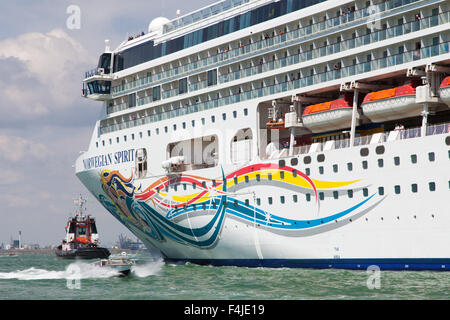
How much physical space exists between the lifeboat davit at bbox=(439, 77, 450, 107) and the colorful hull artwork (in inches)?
168

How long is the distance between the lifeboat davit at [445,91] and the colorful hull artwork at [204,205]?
4.27 metres

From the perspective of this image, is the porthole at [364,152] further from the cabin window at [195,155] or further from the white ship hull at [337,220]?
the cabin window at [195,155]

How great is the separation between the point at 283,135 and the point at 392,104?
7194mm

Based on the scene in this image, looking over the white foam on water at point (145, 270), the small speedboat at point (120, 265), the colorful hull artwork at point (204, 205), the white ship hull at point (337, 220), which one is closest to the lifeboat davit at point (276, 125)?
the colorful hull artwork at point (204, 205)

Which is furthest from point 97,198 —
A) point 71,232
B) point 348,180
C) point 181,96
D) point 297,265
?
point 71,232

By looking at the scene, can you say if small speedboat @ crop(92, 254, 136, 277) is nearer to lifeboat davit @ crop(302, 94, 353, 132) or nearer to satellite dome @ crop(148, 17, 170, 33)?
lifeboat davit @ crop(302, 94, 353, 132)

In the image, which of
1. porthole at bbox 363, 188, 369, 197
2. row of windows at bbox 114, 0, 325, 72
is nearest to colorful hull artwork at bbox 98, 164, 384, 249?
porthole at bbox 363, 188, 369, 197

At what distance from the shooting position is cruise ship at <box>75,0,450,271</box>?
89.4 ft

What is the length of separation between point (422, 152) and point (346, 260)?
5236 millimetres

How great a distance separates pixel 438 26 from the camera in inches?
1070

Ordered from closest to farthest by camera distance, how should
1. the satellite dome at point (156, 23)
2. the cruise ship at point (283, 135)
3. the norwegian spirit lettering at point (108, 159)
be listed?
the cruise ship at point (283, 135)
the norwegian spirit lettering at point (108, 159)
the satellite dome at point (156, 23)

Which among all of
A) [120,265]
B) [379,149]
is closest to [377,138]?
[379,149]

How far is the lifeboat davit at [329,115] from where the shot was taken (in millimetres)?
30359
